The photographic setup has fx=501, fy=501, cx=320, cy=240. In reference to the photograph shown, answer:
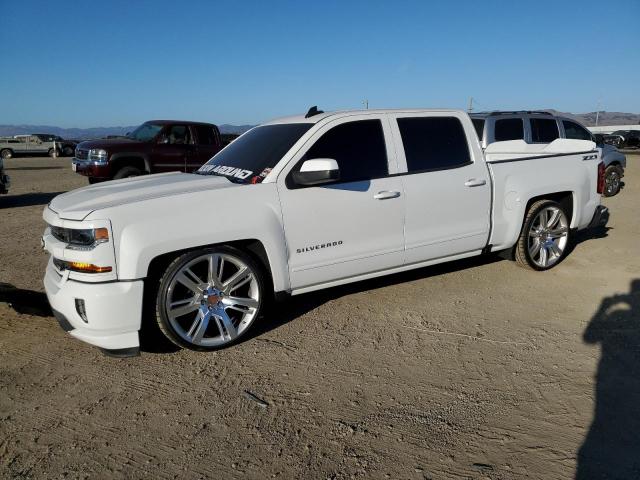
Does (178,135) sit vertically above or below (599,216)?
above

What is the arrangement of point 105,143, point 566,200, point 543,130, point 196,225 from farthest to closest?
point 105,143 < point 543,130 < point 566,200 < point 196,225

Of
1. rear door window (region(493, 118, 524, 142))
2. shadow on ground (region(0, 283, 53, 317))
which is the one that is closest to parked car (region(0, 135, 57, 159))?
rear door window (region(493, 118, 524, 142))

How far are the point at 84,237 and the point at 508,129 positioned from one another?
8.05 metres

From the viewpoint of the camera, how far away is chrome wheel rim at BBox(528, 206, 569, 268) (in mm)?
5508

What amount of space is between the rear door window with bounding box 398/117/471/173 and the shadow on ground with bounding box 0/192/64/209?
972cm

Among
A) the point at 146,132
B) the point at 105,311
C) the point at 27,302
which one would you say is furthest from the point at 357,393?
the point at 146,132

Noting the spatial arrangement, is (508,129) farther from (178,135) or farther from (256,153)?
(178,135)

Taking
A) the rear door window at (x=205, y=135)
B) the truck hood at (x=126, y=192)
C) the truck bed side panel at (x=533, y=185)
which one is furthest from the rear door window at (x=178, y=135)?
the truck bed side panel at (x=533, y=185)

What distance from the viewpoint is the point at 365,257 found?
427 centimetres

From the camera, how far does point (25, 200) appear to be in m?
11.9

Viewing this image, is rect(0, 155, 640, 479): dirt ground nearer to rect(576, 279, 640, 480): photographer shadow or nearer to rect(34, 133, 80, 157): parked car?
rect(576, 279, 640, 480): photographer shadow

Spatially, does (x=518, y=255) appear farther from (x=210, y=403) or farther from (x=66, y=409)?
(x=66, y=409)

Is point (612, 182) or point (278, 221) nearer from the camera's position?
point (278, 221)

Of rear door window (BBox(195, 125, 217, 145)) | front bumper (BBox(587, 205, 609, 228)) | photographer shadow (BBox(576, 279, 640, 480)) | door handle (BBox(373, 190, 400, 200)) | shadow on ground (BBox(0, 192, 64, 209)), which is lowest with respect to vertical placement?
photographer shadow (BBox(576, 279, 640, 480))
